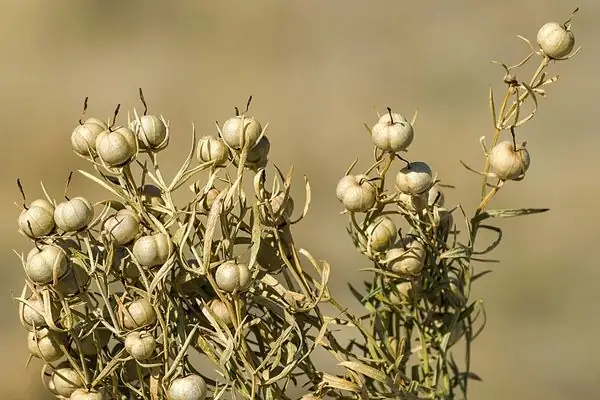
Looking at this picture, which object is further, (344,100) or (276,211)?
(344,100)

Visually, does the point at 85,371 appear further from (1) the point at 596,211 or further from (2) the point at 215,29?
(2) the point at 215,29

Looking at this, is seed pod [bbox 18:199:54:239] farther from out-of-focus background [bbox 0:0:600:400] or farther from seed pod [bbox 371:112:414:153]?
out-of-focus background [bbox 0:0:600:400]

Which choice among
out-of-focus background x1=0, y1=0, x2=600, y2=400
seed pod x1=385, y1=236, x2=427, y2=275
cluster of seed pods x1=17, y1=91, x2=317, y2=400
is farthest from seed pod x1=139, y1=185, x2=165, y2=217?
out-of-focus background x1=0, y1=0, x2=600, y2=400

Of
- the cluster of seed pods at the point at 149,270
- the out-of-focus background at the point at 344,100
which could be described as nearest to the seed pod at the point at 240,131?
the cluster of seed pods at the point at 149,270

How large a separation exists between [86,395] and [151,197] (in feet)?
0.27

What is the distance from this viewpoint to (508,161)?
16.7 inches

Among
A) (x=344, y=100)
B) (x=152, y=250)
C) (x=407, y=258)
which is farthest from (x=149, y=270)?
(x=344, y=100)

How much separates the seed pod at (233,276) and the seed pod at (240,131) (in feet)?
0.17

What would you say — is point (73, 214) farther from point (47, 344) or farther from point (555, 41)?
point (555, 41)

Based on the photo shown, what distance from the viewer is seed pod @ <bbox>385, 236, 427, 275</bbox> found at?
42cm

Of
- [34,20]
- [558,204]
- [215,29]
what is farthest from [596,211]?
[34,20]

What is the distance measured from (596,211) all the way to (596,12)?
661 millimetres

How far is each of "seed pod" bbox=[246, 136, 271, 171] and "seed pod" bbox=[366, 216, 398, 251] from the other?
2.2 inches

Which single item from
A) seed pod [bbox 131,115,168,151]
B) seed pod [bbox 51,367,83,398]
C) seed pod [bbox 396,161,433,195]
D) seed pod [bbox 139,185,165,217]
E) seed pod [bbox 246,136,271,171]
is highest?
Result: seed pod [bbox 131,115,168,151]
